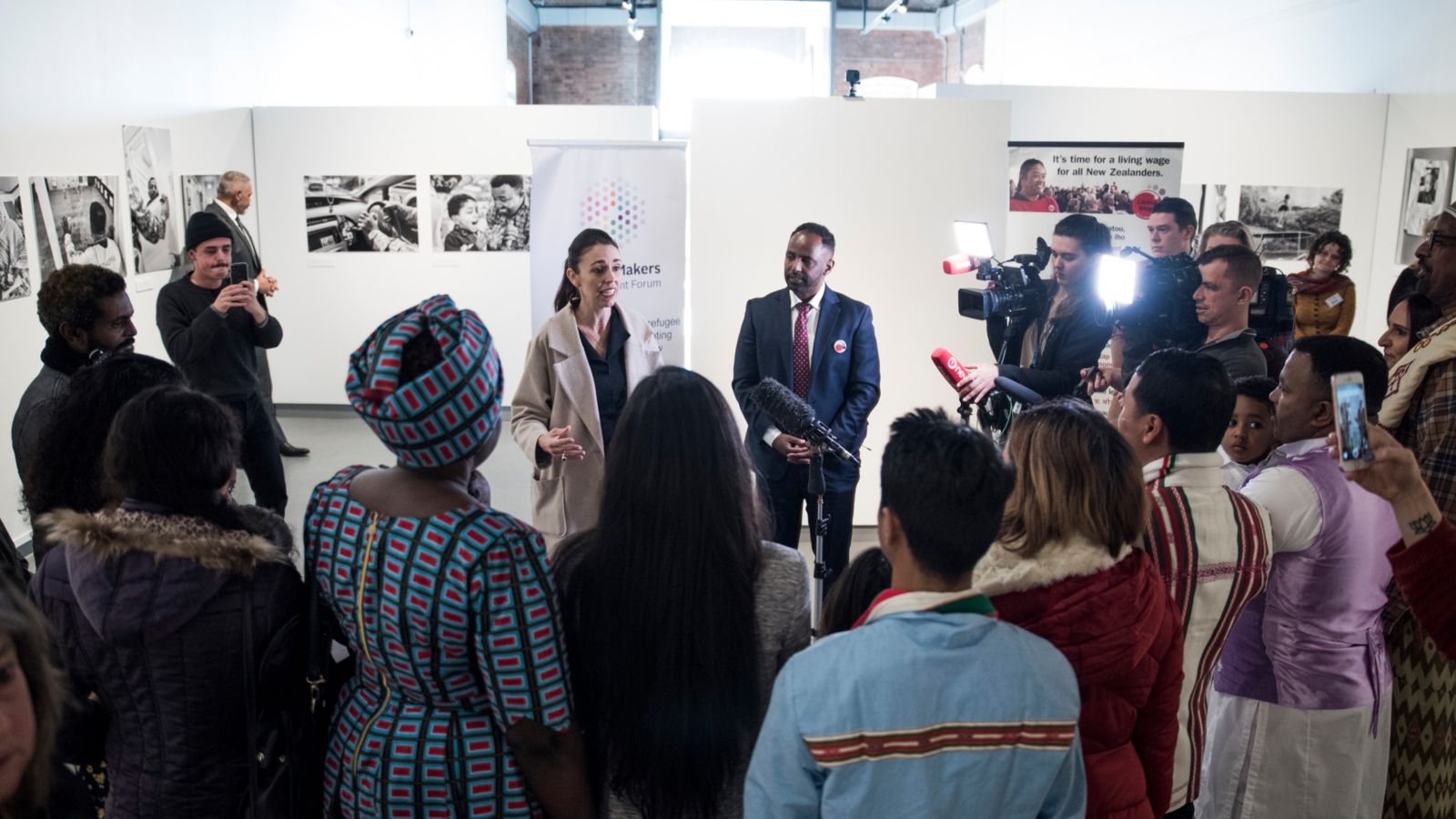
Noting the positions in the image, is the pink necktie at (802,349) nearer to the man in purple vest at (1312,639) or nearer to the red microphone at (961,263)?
the red microphone at (961,263)

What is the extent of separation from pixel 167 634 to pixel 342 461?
6250 mm

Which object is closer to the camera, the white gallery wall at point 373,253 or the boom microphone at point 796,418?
the boom microphone at point 796,418

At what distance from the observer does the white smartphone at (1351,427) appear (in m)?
1.78

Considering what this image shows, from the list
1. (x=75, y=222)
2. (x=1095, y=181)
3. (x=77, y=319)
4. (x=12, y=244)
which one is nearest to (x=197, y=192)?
(x=75, y=222)

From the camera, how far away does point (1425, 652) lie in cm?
249

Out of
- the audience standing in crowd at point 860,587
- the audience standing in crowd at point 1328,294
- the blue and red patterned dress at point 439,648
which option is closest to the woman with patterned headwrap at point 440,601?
the blue and red patterned dress at point 439,648

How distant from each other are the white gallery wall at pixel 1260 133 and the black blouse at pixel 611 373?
200 inches

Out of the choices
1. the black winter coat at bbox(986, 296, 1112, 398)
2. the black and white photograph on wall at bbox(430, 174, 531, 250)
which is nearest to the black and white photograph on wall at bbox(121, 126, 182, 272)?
the black and white photograph on wall at bbox(430, 174, 531, 250)

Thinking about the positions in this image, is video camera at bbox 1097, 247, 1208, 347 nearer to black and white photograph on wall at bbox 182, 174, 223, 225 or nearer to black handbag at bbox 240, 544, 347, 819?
black handbag at bbox 240, 544, 347, 819

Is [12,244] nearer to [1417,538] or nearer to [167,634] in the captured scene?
[167,634]

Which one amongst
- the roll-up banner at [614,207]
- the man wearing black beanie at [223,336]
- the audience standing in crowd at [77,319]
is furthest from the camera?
the roll-up banner at [614,207]

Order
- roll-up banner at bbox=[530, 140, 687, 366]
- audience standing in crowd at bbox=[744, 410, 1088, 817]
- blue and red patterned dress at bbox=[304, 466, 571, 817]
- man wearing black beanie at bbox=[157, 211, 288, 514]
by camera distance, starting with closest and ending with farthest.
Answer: audience standing in crowd at bbox=[744, 410, 1088, 817] < blue and red patterned dress at bbox=[304, 466, 571, 817] < man wearing black beanie at bbox=[157, 211, 288, 514] < roll-up banner at bbox=[530, 140, 687, 366]

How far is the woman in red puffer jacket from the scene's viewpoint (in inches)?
69.0

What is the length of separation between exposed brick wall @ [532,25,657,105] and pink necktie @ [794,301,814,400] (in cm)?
1462
